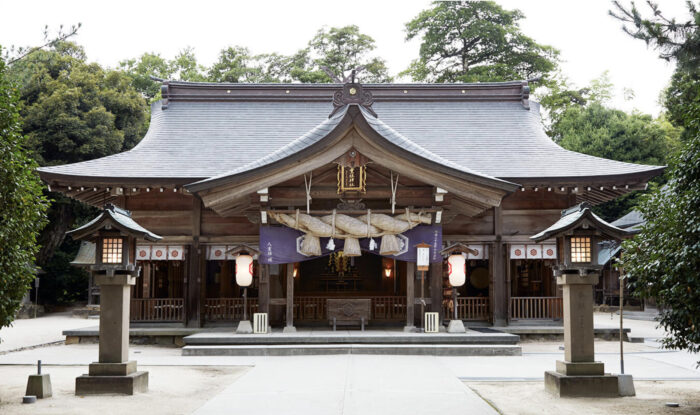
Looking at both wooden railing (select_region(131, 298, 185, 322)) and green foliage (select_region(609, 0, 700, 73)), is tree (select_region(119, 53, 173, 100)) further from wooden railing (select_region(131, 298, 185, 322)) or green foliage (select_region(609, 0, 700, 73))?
green foliage (select_region(609, 0, 700, 73))

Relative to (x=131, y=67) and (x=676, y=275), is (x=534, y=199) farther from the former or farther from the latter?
(x=131, y=67)

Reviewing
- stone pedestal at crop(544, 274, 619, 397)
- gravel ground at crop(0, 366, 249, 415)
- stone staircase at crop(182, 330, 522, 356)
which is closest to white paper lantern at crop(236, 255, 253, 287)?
stone staircase at crop(182, 330, 522, 356)

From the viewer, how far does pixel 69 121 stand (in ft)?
103

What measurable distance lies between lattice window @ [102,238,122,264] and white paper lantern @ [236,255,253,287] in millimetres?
6255

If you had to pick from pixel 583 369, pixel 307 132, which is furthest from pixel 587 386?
pixel 307 132

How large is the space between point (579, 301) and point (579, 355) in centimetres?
84

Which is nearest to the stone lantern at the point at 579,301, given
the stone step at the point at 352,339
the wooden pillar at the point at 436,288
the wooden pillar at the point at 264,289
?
the stone step at the point at 352,339

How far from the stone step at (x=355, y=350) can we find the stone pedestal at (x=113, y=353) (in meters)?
4.28

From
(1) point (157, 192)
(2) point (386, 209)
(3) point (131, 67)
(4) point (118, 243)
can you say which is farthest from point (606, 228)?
(3) point (131, 67)

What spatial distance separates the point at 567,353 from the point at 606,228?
216 centimetres

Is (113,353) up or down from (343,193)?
down

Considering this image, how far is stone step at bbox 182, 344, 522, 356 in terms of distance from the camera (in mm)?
14242

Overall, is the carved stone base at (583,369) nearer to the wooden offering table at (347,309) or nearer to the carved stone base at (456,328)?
the carved stone base at (456,328)

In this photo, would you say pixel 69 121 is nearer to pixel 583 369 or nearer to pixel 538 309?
pixel 538 309
